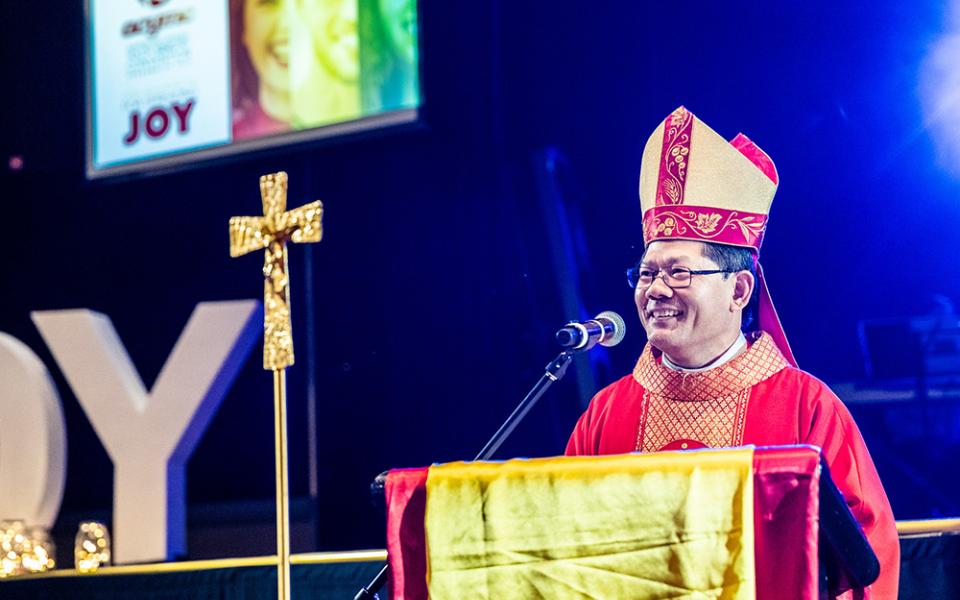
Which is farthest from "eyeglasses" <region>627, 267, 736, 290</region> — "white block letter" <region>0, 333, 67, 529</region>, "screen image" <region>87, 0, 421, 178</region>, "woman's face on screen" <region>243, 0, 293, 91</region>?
"white block letter" <region>0, 333, 67, 529</region>

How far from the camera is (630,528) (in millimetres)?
2004

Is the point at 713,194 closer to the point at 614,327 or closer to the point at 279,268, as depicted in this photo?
the point at 614,327

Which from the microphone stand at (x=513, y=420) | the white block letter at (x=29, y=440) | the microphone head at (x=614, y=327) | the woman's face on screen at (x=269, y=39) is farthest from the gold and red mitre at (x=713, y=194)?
the white block letter at (x=29, y=440)

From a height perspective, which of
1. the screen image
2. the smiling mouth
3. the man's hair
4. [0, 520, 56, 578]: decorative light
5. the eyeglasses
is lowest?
[0, 520, 56, 578]: decorative light

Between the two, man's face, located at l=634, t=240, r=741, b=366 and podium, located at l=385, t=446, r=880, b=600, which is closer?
podium, located at l=385, t=446, r=880, b=600

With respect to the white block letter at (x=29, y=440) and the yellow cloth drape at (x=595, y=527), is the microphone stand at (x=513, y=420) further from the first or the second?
the white block letter at (x=29, y=440)

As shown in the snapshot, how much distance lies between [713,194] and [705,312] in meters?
0.30

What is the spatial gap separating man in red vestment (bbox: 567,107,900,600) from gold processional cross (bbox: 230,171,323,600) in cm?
98

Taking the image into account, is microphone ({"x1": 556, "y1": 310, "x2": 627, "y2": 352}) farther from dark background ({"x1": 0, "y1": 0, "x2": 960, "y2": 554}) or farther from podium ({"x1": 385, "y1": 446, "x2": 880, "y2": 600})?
dark background ({"x1": 0, "y1": 0, "x2": 960, "y2": 554})

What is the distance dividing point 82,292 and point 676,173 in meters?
3.80

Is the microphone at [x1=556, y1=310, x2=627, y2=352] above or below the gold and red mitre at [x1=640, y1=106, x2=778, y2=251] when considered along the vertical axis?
below

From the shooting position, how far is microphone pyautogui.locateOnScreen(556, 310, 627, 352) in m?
2.52

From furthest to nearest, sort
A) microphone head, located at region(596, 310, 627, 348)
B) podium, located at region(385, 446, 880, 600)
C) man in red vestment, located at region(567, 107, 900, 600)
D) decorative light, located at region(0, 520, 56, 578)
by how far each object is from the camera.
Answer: decorative light, located at region(0, 520, 56, 578), man in red vestment, located at region(567, 107, 900, 600), microphone head, located at region(596, 310, 627, 348), podium, located at region(385, 446, 880, 600)

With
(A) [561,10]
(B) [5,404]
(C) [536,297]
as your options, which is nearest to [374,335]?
(C) [536,297]
